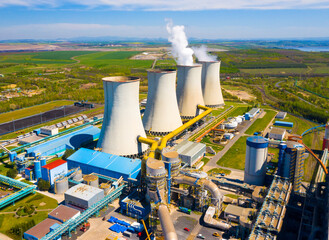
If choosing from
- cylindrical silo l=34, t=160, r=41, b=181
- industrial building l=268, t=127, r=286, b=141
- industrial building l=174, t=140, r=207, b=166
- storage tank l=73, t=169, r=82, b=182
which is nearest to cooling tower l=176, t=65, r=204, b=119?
industrial building l=174, t=140, r=207, b=166

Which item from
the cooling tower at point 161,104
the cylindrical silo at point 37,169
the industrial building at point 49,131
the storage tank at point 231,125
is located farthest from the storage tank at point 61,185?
the storage tank at point 231,125

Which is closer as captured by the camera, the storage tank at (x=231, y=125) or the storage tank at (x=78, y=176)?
the storage tank at (x=78, y=176)

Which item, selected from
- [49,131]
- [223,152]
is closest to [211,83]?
[223,152]

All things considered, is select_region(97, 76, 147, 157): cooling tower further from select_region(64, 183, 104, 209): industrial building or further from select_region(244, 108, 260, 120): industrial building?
select_region(244, 108, 260, 120): industrial building

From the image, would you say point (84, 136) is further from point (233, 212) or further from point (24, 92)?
point (24, 92)

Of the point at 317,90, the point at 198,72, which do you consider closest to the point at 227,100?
the point at 198,72

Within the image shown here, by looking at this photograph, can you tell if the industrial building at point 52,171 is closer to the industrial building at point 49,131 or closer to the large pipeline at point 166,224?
the large pipeline at point 166,224
